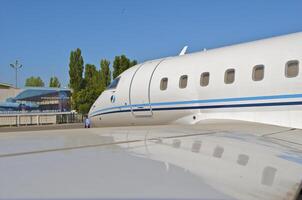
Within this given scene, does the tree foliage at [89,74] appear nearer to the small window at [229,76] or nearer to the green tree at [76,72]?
the green tree at [76,72]

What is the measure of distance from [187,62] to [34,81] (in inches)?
5316

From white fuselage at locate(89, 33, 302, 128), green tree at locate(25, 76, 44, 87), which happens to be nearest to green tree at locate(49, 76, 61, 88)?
green tree at locate(25, 76, 44, 87)

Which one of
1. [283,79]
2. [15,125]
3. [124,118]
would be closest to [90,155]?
[283,79]

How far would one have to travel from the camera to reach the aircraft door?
11.1 metres

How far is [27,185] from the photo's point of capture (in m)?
1.83

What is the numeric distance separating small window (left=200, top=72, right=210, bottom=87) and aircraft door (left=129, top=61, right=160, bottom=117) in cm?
197

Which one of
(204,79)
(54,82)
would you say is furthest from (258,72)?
(54,82)

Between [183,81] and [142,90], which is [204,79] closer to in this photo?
[183,81]

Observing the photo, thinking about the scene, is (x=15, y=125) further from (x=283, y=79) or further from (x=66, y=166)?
(x=66, y=166)

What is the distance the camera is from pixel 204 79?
951cm

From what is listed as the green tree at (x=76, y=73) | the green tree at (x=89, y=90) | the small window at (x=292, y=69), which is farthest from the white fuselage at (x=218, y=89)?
the green tree at (x=76, y=73)

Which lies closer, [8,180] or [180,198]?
[180,198]

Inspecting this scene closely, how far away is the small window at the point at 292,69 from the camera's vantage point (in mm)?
7691

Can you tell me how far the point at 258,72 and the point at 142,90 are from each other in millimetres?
3929
